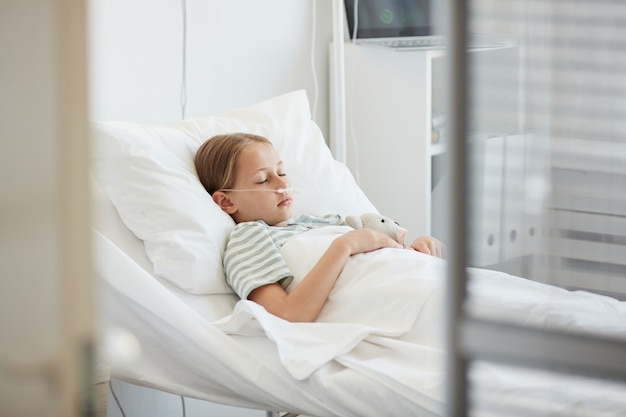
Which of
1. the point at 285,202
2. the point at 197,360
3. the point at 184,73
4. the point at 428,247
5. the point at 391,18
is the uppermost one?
the point at 391,18

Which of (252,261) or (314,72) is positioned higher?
(314,72)

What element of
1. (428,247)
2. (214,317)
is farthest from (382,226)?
(214,317)

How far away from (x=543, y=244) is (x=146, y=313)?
33.5 inches

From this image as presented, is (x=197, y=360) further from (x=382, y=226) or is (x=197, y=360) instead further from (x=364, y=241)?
(x=382, y=226)

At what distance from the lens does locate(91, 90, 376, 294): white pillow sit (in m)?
1.78

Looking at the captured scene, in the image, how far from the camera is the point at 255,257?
5.87 ft

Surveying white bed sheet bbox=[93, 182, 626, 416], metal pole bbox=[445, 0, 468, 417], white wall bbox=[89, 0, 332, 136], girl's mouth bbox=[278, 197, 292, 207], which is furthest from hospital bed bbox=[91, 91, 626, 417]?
metal pole bbox=[445, 0, 468, 417]

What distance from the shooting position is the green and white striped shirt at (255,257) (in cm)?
176

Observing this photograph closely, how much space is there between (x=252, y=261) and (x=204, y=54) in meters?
0.97

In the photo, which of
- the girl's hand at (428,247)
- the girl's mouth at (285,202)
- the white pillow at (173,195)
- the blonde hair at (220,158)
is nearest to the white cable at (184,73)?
the white pillow at (173,195)

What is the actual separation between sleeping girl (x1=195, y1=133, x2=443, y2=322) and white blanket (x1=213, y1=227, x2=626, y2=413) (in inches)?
1.5

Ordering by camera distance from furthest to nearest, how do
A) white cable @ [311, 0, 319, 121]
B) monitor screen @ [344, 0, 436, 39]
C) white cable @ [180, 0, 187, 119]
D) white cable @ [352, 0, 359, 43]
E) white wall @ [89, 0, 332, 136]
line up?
white cable @ [311, 0, 319, 121] < white cable @ [352, 0, 359, 43] < monitor screen @ [344, 0, 436, 39] < white cable @ [180, 0, 187, 119] < white wall @ [89, 0, 332, 136]

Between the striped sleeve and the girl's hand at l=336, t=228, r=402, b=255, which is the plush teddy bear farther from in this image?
the striped sleeve

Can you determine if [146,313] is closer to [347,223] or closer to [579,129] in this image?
[347,223]
